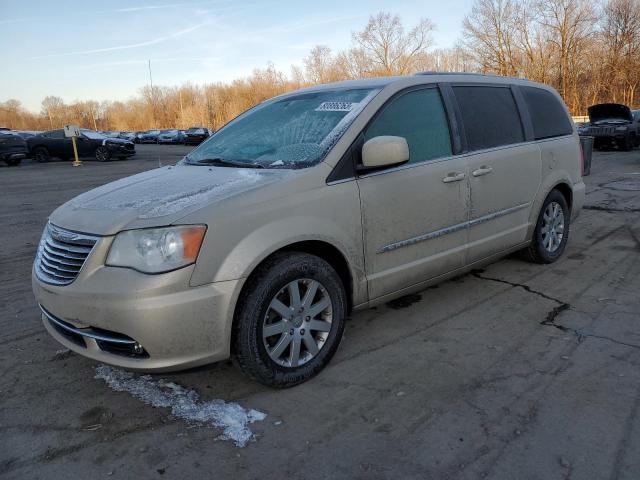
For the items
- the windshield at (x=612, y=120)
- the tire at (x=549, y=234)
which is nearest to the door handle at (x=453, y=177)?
the tire at (x=549, y=234)

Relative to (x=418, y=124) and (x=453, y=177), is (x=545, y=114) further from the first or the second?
(x=418, y=124)

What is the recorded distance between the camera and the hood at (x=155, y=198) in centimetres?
252

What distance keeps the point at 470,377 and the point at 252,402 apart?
1.25m

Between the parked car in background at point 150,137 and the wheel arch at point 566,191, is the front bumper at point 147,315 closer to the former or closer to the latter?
the wheel arch at point 566,191

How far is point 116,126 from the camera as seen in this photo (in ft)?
333

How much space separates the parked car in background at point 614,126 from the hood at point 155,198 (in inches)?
681

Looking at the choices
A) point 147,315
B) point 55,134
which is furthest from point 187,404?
point 55,134

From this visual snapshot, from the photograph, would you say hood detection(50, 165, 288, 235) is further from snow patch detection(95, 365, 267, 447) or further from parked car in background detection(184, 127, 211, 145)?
parked car in background detection(184, 127, 211, 145)

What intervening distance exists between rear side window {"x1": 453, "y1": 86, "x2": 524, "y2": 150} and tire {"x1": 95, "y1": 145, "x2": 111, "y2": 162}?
2149 centimetres

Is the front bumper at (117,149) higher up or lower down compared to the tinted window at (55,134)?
lower down

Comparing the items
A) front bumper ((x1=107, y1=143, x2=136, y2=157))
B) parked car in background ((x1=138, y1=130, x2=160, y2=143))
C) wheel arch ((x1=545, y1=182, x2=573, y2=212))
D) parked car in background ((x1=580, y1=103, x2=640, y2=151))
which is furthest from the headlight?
parked car in background ((x1=138, y1=130, x2=160, y2=143))

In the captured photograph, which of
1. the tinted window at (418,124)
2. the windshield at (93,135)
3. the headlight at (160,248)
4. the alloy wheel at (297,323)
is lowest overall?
the alloy wheel at (297,323)

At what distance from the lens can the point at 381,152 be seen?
2.97m

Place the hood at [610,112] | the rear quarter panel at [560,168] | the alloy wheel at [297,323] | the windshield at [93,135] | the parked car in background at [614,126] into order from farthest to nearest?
1. the windshield at [93,135]
2. the hood at [610,112]
3. the parked car in background at [614,126]
4. the rear quarter panel at [560,168]
5. the alloy wheel at [297,323]
